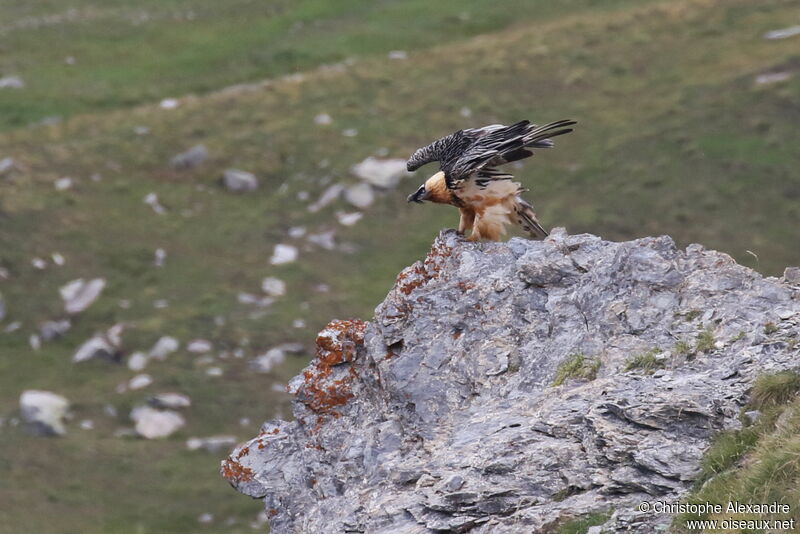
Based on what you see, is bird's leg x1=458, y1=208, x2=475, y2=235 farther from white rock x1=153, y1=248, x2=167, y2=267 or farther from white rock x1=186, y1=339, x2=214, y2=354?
white rock x1=153, y1=248, x2=167, y2=267

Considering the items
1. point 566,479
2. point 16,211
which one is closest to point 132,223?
point 16,211

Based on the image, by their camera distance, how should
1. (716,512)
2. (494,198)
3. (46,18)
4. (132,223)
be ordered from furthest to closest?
(46,18), (132,223), (494,198), (716,512)

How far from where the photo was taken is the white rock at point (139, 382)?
2696cm

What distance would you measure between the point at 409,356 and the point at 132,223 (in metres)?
23.8

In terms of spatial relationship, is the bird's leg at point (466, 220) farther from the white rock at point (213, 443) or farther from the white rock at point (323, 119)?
the white rock at point (323, 119)

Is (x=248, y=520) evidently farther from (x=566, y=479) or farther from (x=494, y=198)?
(x=566, y=479)

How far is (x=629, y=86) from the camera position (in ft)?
135

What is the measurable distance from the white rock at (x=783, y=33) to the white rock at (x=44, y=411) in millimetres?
28361

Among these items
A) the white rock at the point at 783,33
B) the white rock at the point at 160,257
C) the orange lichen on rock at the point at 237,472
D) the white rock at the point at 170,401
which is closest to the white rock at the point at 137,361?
the white rock at the point at 170,401

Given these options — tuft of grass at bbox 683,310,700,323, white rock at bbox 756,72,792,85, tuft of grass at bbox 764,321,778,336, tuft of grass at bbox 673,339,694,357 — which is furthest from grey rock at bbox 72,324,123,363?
white rock at bbox 756,72,792,85

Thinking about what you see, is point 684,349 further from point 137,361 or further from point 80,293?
point 80,293

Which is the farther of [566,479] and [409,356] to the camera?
[409,356]

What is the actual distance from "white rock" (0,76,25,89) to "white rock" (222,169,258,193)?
13.3m

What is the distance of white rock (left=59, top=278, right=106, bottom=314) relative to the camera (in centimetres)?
3019
